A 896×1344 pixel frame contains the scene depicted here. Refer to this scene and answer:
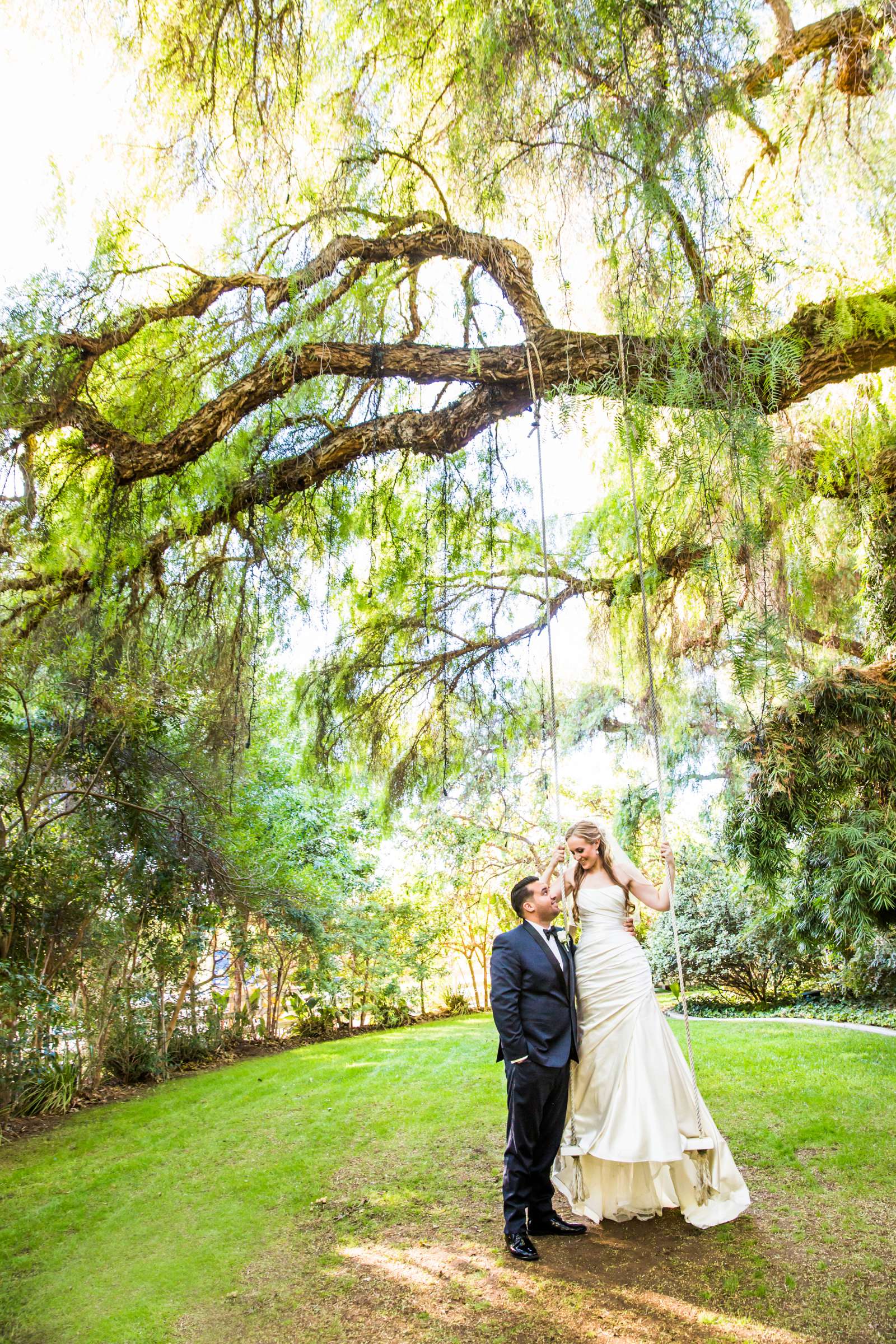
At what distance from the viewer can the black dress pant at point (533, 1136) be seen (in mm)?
2945

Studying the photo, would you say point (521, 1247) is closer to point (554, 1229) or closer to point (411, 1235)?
point (554, 1229)

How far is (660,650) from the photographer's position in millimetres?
5422

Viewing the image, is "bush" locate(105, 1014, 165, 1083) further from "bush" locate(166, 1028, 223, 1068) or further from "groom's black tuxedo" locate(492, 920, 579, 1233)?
"groom's black tuxedo" locate(492, 920, 579, 1233)

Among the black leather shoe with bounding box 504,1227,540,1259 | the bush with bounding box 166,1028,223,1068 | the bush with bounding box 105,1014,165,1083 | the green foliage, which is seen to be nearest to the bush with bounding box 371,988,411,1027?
the bush with bounding box 166,1028,223,1068

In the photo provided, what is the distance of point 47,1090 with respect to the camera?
6.55 meters

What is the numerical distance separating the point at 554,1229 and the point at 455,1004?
10.1 meters

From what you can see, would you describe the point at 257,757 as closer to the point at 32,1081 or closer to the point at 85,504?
the point at 32,1081

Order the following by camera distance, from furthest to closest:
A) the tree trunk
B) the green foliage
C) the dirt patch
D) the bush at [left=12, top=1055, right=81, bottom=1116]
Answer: the tree trunk
the bush at [left=12, top=1055, right=81, bottom=1116]
the green foliage
the dirt patch

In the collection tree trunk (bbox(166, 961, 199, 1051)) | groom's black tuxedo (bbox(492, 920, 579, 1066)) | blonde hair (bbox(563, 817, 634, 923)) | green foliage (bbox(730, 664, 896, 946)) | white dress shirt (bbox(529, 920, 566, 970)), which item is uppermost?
green foliage (bbox(730, 664, 896, 946))

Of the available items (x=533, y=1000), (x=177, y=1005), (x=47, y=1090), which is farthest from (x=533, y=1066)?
(x=177, y=1005)

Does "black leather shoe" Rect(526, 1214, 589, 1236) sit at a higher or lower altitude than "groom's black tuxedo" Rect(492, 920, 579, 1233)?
lower

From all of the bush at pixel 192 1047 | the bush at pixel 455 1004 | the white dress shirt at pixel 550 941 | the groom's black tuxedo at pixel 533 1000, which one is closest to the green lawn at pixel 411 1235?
the groom's black tuxedo at pixel 533 1000

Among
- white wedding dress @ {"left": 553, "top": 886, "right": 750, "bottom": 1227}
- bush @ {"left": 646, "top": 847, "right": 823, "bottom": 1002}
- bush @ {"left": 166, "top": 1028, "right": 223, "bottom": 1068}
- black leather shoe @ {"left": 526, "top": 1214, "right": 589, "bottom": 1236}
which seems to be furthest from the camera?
bush @ {"left": 646, "top": 847, "right": 823, "bottom": 1002}

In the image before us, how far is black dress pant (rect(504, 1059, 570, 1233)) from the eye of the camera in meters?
2.95
